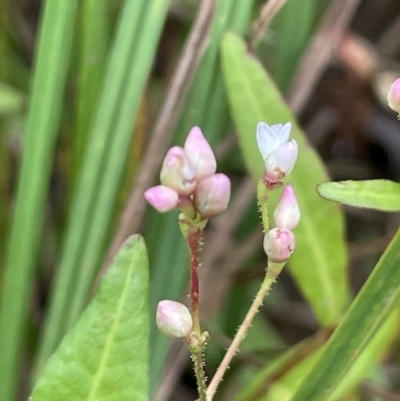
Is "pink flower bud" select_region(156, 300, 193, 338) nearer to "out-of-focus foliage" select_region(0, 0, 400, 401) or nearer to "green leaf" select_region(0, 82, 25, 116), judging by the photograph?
"out-of-focus foliage" select_region(0, 0, 400, 401)

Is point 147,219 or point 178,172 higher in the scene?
point 178,172

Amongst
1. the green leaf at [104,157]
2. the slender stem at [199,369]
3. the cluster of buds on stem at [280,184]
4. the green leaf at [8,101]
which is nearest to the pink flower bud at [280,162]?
the cluster of buds on stem at [280,184]

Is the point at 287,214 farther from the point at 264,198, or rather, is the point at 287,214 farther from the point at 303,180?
the point at 303,180

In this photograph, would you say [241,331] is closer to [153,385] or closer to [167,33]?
[153,385]

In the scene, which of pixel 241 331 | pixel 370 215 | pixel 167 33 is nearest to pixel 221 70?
pixel 241 331

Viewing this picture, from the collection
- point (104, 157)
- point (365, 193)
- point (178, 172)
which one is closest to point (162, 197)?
point (178, 172)

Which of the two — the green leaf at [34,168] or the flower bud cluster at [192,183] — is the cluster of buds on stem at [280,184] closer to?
the flower bud cluster at [192,183]

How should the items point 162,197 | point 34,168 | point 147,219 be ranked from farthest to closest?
1. point 147,219
2. point 34,168
3. point 162,197
